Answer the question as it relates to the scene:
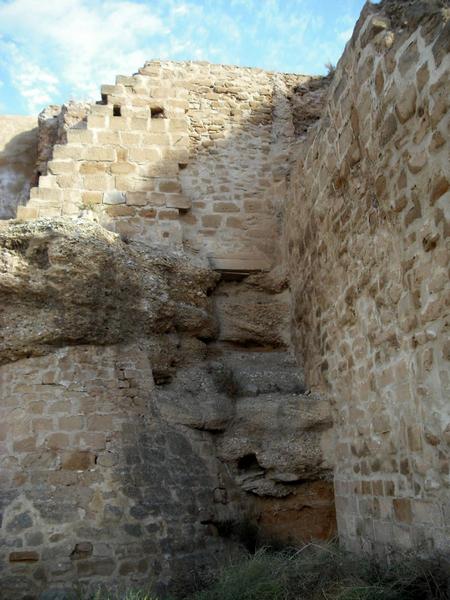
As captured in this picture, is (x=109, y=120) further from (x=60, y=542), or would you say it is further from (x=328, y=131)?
(x=60, y=542)

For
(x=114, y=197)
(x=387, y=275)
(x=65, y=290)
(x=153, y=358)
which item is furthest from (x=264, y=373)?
(x=114, y=197)

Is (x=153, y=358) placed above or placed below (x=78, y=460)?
above

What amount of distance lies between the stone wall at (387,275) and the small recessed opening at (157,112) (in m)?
2.10

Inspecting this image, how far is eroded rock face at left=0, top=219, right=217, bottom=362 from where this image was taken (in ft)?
17.0

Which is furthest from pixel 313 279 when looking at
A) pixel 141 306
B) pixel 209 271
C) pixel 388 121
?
pixel 388 121

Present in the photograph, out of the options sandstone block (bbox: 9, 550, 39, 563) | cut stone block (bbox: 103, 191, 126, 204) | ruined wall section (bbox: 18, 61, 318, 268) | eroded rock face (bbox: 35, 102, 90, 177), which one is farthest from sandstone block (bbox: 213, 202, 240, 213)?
sandstone block (bbox: 9, 550, 39, 563)

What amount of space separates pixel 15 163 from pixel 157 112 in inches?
95.7

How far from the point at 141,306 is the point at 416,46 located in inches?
118

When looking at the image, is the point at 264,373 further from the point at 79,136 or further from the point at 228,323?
the point at 79,136

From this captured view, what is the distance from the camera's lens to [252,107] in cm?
729

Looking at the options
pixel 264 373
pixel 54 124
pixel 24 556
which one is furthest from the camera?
pixel 54 124

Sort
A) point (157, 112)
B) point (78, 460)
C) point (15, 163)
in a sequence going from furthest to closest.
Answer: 1. point (15, 163)
2. point (157, 112)
3. point (78, 460)

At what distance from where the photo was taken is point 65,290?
5.22 m

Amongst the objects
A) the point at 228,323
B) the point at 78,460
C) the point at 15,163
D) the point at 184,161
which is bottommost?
the point at 78,460
